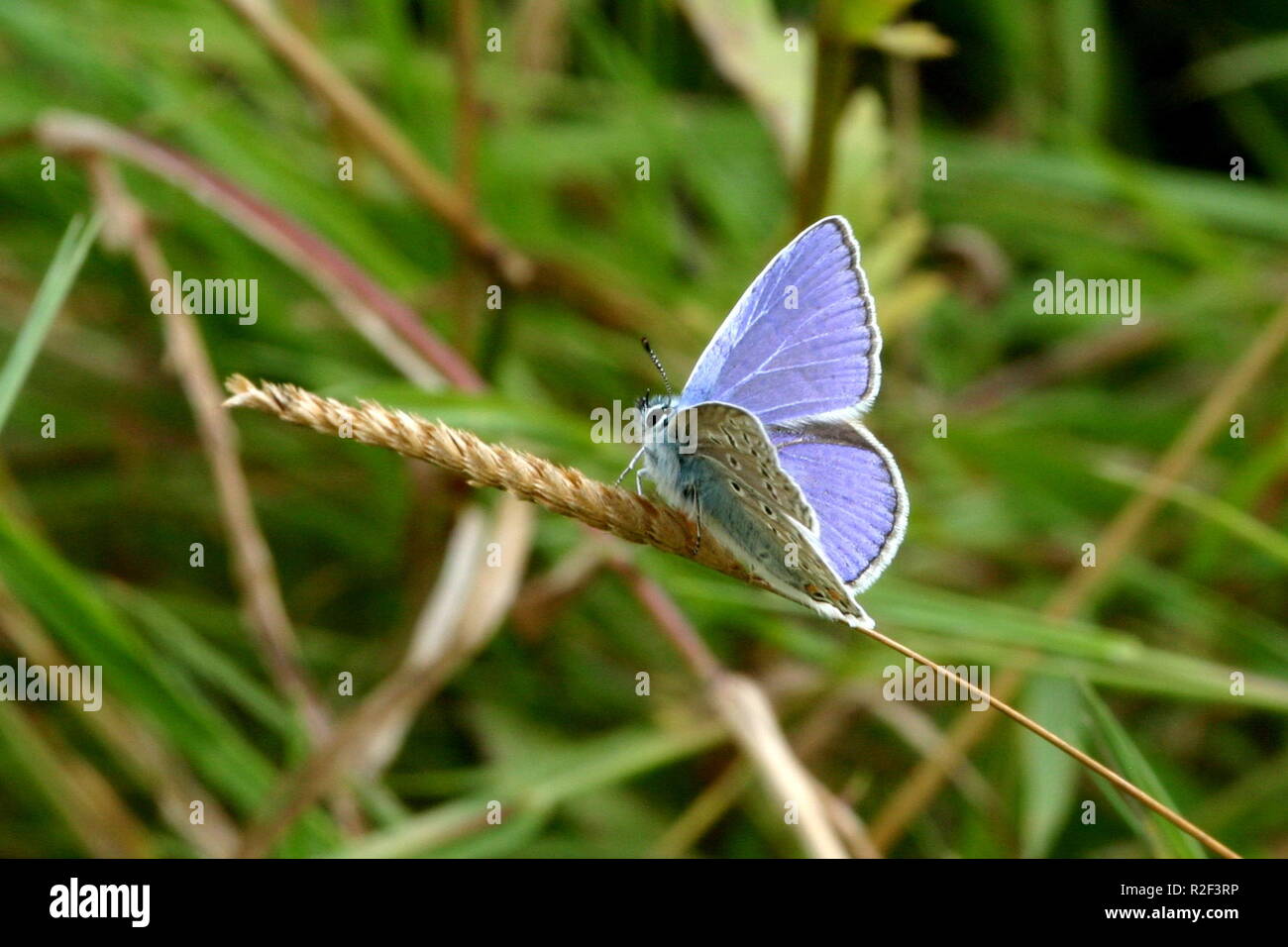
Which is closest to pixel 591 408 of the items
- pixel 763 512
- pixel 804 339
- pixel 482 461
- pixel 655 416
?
pixel 655 416

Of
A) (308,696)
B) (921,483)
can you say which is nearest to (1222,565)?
(921,483)

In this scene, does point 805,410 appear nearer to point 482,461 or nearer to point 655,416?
point 655,416

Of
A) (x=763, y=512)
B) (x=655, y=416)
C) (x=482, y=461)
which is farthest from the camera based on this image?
(x=655, y=416)

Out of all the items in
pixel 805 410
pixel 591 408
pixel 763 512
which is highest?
pixel 591 408

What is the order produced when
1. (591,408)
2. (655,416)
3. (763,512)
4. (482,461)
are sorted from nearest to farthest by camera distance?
(482,461), (763,512), (655,416), (591,408)

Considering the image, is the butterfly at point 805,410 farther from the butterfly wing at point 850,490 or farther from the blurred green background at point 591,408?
the blurred green background at point 591,408

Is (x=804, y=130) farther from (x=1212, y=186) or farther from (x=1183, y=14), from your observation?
(x=1183, y=14)
